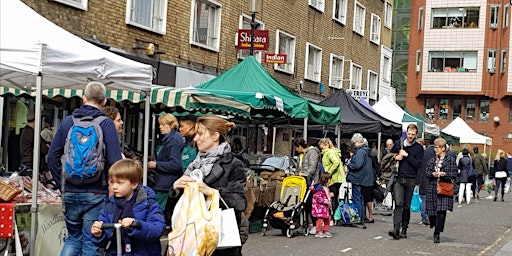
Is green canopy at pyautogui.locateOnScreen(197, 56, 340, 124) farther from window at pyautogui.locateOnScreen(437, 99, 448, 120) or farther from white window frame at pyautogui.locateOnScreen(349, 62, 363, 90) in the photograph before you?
window at pyautogui.locateOnScreen(437, 99, 448, 120)

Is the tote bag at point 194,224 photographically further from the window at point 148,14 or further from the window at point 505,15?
the window at point 505,15

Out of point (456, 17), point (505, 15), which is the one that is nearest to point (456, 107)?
point (456, 17)

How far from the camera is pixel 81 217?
22.1 ft

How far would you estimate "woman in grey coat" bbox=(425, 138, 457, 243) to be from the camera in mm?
13234

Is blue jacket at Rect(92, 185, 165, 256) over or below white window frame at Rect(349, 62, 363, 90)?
below

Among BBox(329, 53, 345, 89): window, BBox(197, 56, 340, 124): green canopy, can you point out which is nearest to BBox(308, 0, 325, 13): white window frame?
BBox(329, 53, 345, 89): window

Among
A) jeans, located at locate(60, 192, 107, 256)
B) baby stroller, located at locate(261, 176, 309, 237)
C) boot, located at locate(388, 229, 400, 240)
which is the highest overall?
jeans, located at locate(60, 192, 107, 256)

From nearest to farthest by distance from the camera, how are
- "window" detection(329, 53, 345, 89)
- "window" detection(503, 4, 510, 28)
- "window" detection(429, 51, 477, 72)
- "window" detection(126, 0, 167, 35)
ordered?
"window" detection(126, 0, 167, 35) → "window" detection(329, 53, 345, 89) → "window" detection(503, 4, 510, 28) → "window" detection(429, 51, 477, 72)

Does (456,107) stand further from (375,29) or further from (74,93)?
(74,93)

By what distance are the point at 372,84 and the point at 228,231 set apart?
114 ft

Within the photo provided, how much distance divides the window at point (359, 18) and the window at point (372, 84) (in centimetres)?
266

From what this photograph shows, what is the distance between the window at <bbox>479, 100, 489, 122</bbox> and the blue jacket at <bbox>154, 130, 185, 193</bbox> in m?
50.8

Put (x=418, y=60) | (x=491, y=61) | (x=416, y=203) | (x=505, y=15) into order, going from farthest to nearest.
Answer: (x=418, y=60) → (x=491, y=61) → (x=505, y=15) → (x=416, y=203)

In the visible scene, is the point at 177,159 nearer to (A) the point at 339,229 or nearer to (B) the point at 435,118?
(A) the point at 339,229
